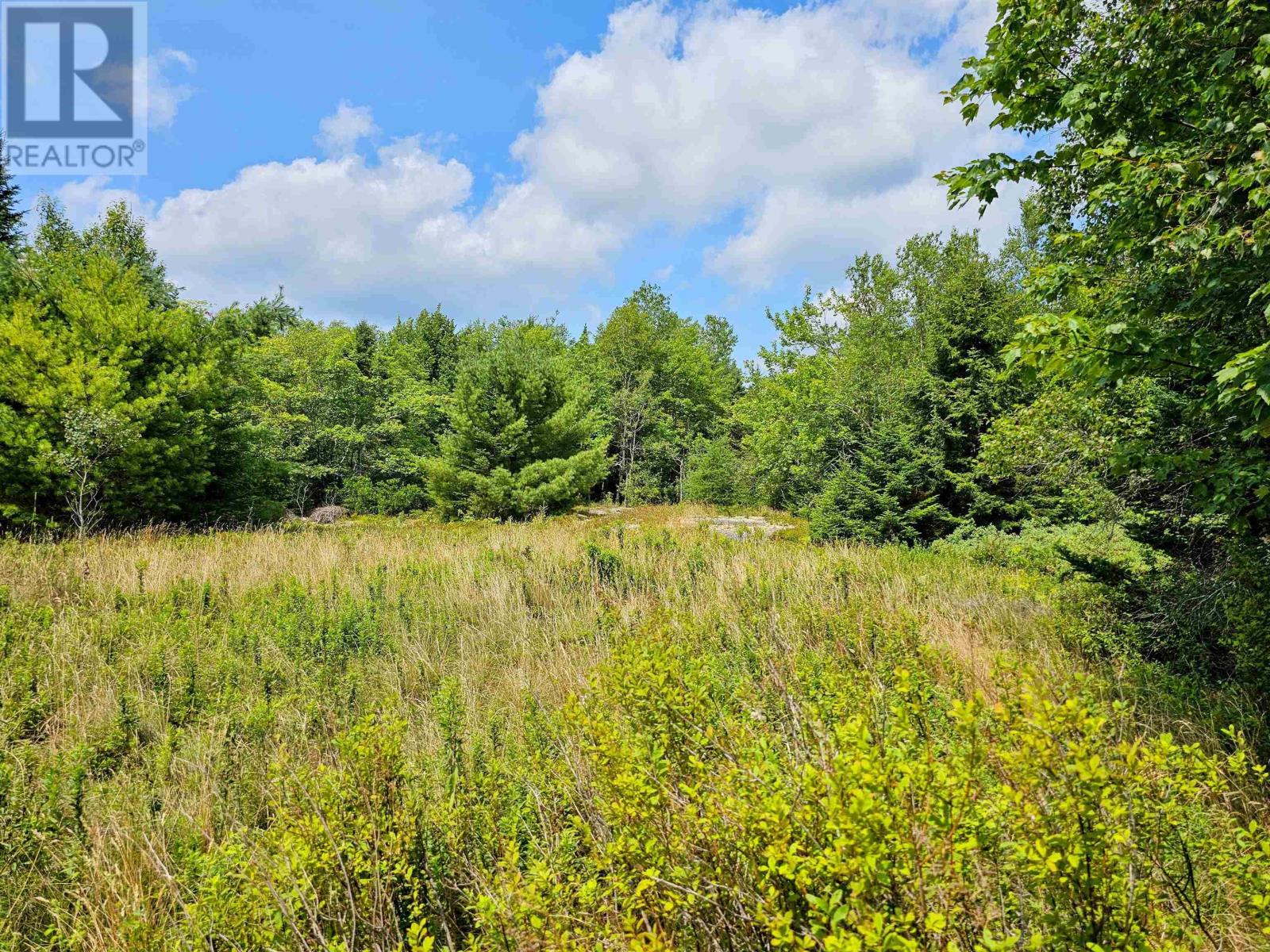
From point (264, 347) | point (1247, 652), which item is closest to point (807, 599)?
point (1247, 652)

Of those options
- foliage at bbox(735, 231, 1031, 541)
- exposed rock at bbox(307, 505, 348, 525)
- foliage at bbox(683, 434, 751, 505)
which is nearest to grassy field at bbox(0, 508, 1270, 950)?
foliage at bbox(735, 231, 1031, 541)

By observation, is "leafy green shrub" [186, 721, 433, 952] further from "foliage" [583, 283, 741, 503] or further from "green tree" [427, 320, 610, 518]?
"foliage" [583, 283, 741, 503]

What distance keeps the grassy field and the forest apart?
0.8 inches

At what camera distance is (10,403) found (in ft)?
36.3

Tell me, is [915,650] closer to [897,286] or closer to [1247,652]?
[1247,652]

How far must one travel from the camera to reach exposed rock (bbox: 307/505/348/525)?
68.5 feet

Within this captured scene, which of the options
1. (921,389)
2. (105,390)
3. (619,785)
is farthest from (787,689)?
(105,390)

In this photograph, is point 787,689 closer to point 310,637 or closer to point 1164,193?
point 1164,193

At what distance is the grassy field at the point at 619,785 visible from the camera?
1.28 m

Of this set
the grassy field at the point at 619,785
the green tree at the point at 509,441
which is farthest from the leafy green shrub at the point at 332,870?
the green tree at the point at 509,441

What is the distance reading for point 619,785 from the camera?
64.8 inches

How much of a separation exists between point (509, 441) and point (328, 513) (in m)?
8.38

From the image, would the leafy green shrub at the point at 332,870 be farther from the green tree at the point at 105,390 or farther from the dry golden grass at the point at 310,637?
the green tree at the point at 105,390

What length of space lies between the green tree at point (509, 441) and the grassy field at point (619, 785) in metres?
13.4
